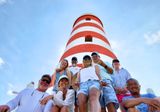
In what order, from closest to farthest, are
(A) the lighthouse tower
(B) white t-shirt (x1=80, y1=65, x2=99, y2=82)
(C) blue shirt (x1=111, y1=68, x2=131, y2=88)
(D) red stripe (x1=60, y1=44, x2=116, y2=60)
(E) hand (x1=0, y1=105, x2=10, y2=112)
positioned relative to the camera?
(E) hand (x1=0, y1=105, x2=10, y2=112) → (B) white t-shirt (x1=80, y1=65, x2=99, y2=82) → (C) blue shirt (x1=111, y1=68, x2=131, y2=88) → (A) the lighthouse tower → (D) red stripe (x1=60, y1=44, x2=116, y2=60)

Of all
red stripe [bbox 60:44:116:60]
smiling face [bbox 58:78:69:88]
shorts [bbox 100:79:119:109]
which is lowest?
shorts [bbox 100:79:119:109]

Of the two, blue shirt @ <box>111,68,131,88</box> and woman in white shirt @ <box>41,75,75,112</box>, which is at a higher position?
blue shirt @ <box>111,68,131,88</box>

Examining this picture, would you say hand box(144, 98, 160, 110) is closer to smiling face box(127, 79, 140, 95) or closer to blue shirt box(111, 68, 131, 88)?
smiling face box(127, 79, 140, 95)

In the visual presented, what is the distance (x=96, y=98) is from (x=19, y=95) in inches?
54.0

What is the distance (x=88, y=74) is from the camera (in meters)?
4.39

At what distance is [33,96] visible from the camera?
13.7ft

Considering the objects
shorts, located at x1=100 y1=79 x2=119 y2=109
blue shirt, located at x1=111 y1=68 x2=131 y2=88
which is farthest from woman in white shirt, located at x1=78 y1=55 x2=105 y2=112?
blue shirt, located at x1=111 y1=68 x2=131 y2=88

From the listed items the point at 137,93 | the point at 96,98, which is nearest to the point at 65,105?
the point at 96,98

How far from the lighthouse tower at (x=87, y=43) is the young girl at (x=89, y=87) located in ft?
12.9

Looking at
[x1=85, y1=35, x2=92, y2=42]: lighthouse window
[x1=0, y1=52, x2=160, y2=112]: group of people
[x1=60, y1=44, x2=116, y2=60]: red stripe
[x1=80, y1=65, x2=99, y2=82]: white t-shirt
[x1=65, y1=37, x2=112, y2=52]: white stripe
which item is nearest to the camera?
[x1=0, y1=52, x2=160, y2=112]: group of people

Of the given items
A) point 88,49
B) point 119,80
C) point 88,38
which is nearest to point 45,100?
point 119,80

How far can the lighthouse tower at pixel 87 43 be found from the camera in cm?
913

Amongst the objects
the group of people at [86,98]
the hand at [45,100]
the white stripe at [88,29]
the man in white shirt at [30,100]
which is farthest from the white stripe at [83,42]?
the hand at [45,100]

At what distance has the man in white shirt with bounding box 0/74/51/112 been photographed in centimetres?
398
